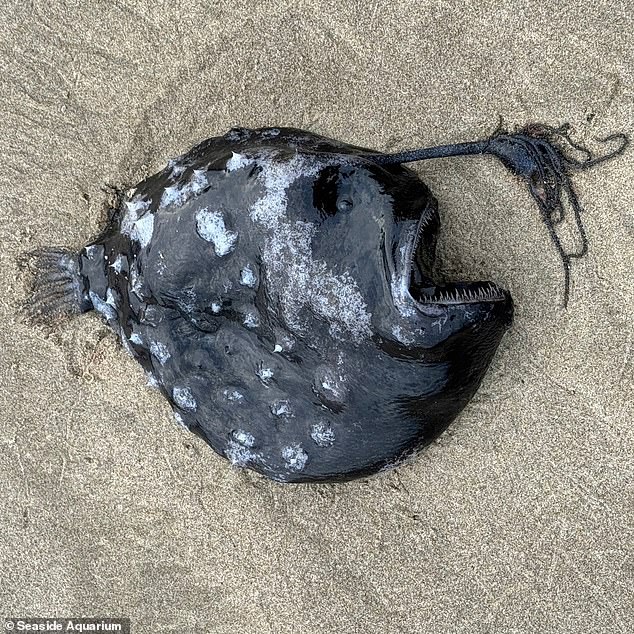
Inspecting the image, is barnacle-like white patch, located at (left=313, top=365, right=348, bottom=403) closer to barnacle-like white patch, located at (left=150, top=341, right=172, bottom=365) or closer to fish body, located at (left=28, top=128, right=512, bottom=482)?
fish body, located at (left=28, top=128, right=512, bottom=482)

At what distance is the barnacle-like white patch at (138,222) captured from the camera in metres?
2.64

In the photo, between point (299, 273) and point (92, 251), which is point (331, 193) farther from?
point (92, 251)

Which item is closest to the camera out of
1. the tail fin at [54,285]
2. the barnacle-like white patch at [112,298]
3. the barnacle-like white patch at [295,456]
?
the barnacle-like white patch at [295,456]

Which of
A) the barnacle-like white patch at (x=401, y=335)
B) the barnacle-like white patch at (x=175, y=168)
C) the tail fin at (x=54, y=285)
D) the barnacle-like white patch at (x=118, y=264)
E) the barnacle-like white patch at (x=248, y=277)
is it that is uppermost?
the barnacle-like white patch at (x=401, y=335)

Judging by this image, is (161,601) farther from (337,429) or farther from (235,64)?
(235,64)

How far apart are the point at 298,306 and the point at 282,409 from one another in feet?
1.48

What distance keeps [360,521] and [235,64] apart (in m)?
2.19

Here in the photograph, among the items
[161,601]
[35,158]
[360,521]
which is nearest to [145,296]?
[35,158]

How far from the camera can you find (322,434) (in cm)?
260

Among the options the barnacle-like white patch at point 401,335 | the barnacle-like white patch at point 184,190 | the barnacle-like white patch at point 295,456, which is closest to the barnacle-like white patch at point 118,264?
the barnacle-like white patch at point 184,190

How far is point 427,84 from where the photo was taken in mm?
2934

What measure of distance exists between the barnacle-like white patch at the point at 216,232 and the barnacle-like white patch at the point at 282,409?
61 cm

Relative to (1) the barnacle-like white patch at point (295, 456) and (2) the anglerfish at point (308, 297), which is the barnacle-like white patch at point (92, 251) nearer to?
(2) the anglerfish at point (308, 297)

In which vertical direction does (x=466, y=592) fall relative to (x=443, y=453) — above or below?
below
